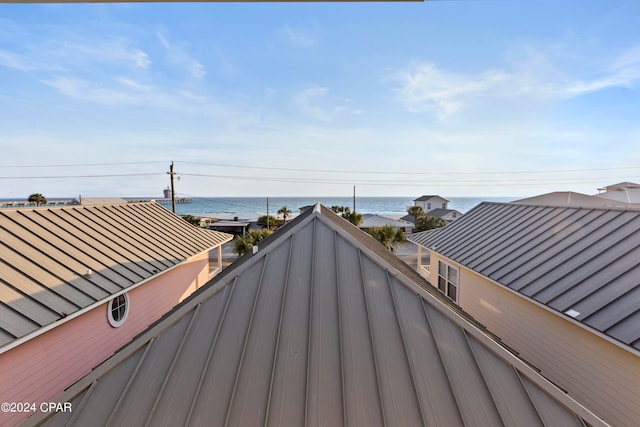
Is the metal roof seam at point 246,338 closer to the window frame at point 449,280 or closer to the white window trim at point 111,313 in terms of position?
the white window trim at point 111,313

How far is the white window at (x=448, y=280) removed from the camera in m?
11.8

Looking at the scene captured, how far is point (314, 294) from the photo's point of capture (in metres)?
3.31

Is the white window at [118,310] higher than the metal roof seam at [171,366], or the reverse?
the metal roof seam at [171,366]

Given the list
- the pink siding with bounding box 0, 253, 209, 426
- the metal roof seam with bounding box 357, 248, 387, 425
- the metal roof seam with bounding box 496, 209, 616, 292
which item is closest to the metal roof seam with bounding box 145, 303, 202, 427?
the metal roof seam with bounding box 357, 248, 387, 425

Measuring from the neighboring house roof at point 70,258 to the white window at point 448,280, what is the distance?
38.1 feet

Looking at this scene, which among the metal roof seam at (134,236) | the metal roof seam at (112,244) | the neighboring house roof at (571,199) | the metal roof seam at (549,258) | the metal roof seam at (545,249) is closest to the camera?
the metal roof seam at (549,258)

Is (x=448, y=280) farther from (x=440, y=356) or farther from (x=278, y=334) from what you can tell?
(x=278, y=334)

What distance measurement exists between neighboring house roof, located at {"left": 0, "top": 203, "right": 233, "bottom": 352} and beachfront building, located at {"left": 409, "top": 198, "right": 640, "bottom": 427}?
953 centimetres

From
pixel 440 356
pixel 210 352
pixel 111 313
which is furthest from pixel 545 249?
pixel 111 313

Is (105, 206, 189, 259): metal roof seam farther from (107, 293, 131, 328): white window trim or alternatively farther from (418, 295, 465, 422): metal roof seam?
(418, 295, 465, 422): metal roof seam

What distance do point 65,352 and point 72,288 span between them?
1512 mm

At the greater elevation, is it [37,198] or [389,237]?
[37,198]

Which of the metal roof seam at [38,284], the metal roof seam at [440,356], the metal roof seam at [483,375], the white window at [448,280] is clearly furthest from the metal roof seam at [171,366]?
→ the white window at [448,280]

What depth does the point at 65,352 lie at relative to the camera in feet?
21.6
